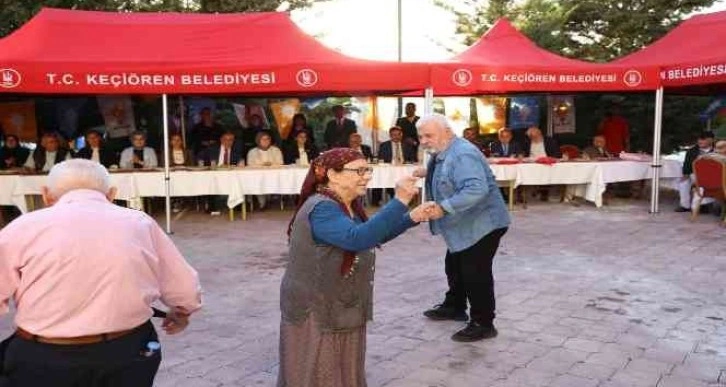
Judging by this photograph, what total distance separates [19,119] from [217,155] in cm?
404

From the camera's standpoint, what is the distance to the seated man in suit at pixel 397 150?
11750 millimetres

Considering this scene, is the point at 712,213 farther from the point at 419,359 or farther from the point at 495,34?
→ the point at 419,359

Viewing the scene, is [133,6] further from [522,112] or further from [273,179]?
A: [273,179]

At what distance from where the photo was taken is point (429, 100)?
1006 centimetres

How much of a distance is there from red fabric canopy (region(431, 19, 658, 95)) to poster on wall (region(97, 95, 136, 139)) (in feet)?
19.1

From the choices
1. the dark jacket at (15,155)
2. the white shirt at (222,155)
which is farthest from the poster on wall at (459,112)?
the dark jacket at (15,155)

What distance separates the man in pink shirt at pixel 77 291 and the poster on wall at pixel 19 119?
11.5 metres

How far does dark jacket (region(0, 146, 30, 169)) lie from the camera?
1089 cm

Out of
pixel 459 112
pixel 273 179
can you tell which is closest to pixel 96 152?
pixel 273 179

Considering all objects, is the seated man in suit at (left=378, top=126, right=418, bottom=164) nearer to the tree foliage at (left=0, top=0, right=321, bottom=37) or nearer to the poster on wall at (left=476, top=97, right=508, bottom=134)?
the poster on wall at (left=476, top=97, right=508, bottom=134)

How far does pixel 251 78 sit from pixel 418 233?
291 cm

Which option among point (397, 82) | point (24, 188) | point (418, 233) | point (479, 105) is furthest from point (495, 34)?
point (24, 188)

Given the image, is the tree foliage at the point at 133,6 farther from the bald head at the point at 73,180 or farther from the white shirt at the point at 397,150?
the bald head at the point at 73,180

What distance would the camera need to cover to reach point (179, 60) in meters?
9.16
